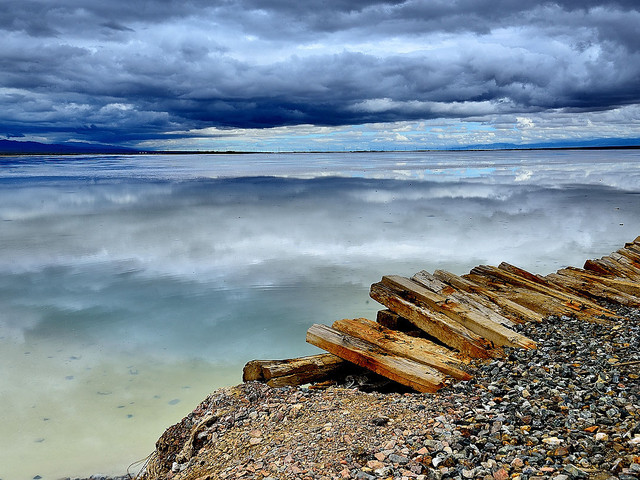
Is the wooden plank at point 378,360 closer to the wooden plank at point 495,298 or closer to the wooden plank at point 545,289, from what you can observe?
the wooden plank at point 495,298

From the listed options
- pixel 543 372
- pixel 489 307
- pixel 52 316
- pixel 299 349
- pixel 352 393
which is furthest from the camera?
pixel 52 316

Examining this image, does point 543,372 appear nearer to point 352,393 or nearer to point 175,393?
point 352,393

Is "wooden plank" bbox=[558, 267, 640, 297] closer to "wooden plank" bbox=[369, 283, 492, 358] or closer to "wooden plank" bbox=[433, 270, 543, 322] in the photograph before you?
"wooden plank" bbox=[433, 270, 543, 322]

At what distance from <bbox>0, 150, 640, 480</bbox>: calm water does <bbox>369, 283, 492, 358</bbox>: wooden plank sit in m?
2.03

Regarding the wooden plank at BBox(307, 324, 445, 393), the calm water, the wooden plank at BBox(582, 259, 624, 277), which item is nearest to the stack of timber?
the wooden plank at BBox(307, 324, 445, 393)

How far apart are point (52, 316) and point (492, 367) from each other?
30.1ft

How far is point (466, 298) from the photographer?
877 cm

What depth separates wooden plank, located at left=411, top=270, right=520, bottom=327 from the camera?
8125 mm

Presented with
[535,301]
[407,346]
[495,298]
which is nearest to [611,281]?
[535,301]

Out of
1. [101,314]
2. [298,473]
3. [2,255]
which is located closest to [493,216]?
[101,314]

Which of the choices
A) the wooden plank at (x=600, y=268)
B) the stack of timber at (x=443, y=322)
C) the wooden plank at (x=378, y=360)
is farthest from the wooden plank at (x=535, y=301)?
the wooden plank at (x=600, y=268)

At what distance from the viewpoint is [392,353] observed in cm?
707

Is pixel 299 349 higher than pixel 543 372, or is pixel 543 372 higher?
pixel 543 372

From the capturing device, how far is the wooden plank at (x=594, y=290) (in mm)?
9149
